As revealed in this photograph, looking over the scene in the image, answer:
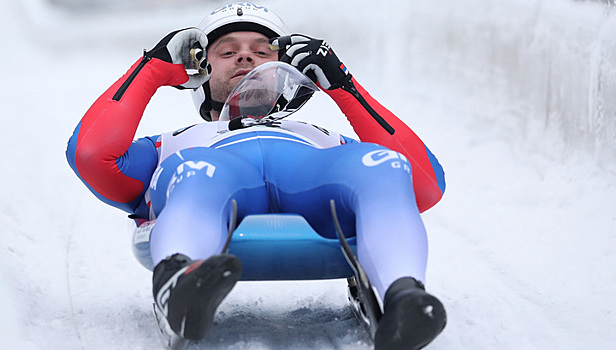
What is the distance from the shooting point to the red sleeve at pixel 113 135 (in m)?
1.49

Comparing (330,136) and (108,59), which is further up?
(330,136)

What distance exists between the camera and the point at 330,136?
5.75 ft

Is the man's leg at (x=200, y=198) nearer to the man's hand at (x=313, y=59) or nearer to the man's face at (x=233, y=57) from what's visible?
the man's hand at (x=313, y=59)

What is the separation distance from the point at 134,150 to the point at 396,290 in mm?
848

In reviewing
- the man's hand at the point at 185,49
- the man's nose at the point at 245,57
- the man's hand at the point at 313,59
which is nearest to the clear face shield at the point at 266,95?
the man's hand at the point at 313,59

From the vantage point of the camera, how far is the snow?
1.56m

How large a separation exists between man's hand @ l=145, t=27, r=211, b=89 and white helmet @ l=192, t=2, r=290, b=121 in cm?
20

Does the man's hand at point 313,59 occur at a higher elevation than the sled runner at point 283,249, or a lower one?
higher

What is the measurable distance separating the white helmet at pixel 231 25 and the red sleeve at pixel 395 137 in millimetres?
377

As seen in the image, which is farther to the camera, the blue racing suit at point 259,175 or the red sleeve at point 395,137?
the red sleeve at point 395,137

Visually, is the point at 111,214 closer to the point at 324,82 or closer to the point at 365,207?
the point at 324,82

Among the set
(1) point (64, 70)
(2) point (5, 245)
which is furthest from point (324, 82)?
(1) point (64, 70)

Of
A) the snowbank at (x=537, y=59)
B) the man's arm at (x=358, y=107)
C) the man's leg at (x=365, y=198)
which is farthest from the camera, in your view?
the snowbank at (x=537, y=59)

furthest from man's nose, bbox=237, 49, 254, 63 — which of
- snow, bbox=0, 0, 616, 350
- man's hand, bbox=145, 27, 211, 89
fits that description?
snow, bbox=0, 0, 616, 350
